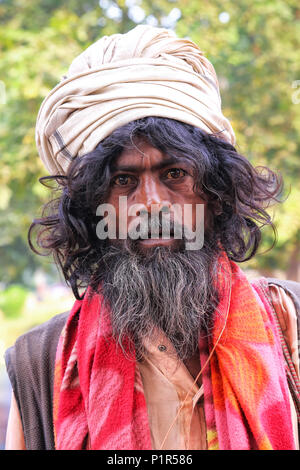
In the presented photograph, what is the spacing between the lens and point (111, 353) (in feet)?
5.82

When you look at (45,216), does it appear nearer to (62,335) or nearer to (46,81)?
(62,335)

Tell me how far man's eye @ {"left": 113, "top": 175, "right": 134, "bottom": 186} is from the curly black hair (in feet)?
0.15

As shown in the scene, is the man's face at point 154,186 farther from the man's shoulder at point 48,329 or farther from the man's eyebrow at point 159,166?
the man's shoulder at point 48,329

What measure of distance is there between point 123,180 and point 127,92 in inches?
12.6

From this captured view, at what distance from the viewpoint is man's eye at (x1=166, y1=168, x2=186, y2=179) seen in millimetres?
1917

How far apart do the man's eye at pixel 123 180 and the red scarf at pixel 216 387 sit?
506 mm

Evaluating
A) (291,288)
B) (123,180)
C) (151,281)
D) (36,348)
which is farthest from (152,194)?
(36,348)

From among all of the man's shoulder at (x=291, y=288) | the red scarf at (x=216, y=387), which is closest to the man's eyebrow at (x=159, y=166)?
the red scarf at (x=216, y=387)

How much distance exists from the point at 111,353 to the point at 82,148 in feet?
2.54

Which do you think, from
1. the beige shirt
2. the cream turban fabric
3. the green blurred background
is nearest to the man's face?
the cream turban fabric

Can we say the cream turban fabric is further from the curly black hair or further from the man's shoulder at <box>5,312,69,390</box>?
the man's shoulder at <box>5,312,69,390</box>

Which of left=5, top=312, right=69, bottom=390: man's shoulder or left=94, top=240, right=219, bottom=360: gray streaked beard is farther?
left=5, top=312, right=69, bottom=390: man's shoulder

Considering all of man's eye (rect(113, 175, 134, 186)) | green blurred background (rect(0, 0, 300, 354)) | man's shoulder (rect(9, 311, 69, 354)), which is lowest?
man's shoulder (rect(9, 311, 69, 354))
